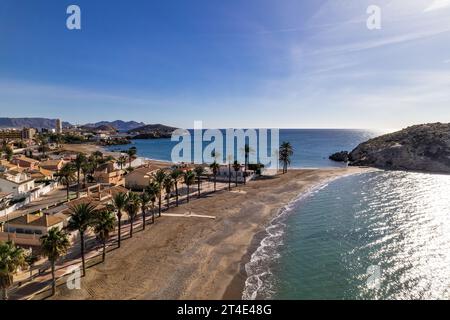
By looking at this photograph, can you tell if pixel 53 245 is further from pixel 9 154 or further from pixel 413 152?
pixel 413 152

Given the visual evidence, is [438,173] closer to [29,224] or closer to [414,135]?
[414,135]

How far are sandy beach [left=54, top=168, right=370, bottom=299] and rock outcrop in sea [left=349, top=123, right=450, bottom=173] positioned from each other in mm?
73639

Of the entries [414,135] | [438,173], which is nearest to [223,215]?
[438,173]

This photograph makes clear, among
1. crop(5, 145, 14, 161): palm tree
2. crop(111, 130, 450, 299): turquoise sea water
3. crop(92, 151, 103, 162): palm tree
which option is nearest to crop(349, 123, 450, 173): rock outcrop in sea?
crop(111, 130, 450, 299): turquoise sea water

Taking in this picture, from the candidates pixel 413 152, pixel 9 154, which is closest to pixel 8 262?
pixel 9 154

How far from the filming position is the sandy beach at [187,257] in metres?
29.2

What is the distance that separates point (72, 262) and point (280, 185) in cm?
5695

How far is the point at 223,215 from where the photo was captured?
2104 inches

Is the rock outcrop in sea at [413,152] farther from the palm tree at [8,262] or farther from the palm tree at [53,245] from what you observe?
the palm tree at [8,262]

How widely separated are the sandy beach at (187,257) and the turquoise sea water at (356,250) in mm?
2580

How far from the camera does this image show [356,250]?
39.7 meters

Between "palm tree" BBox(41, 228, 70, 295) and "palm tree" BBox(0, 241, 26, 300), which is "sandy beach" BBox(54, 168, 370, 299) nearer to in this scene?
"palm tree" BBox(41, 228, 70, 295)

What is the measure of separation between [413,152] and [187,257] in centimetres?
10998

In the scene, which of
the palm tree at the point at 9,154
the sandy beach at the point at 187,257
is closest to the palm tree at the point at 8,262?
the sandy beach at the point at 187,257
